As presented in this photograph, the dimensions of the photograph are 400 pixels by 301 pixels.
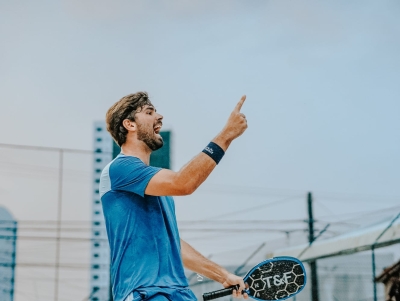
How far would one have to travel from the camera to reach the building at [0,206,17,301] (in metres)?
11.9

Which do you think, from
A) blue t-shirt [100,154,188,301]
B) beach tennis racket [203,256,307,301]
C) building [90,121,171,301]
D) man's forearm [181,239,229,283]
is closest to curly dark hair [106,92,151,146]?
blue t-shirt [100,154,188,301]

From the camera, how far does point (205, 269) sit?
3492mm

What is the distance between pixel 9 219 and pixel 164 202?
31.5 feet

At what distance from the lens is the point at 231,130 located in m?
3.00

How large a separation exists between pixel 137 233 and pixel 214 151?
1.55ft

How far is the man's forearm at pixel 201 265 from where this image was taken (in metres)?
3.46

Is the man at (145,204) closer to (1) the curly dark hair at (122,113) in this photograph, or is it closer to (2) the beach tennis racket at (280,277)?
(1) the curly dark hair at (122,113)

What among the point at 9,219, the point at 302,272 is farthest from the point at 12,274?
the point at 302,272

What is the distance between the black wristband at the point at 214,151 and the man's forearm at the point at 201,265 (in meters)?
0.75

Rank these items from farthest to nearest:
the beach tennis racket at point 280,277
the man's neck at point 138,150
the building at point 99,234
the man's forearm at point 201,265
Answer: the building at point 99,234
the beach tennis racket at point 280,277
the man's forearm at point 201,265
the man's neck at point 138,150

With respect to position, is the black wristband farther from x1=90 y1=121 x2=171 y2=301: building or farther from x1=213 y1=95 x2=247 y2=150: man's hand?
x1=90 y1=121 x2=171 y2=301: building

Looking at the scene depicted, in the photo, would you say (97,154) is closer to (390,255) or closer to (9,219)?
(9,219)

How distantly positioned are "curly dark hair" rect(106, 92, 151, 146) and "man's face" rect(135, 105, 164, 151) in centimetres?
3

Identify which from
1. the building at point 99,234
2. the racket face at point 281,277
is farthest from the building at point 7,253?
the racket face at point 281,277
